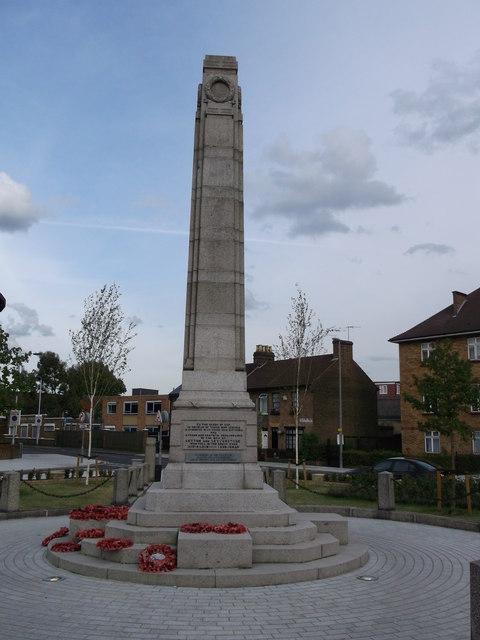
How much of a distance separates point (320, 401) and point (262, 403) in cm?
651

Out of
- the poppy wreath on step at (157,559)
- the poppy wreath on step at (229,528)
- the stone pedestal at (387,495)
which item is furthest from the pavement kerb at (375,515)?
the poppy wreath on step at (157,559)

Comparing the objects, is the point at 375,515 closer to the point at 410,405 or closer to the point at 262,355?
the point at 410,405

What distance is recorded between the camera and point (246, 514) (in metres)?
10.6

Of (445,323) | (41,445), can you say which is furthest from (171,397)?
(445,323)

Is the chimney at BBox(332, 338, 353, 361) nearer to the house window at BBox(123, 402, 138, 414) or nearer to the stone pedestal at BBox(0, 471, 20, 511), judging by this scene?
the house window at BBox(123, 402, 138, 414)

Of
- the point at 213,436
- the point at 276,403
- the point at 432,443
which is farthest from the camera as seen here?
the point at 276,403

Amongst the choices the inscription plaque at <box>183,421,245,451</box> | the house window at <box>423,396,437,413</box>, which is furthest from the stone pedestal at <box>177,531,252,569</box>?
the house window at <box>423,396,437,413</box>

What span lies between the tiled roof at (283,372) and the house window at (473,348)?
1396cm

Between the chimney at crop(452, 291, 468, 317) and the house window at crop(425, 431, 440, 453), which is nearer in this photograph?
the house window at crop(425, 431, 440, 453)

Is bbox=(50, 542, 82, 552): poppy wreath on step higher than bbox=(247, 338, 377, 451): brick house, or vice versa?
bbox=(247, 338, 377, 451): brick house

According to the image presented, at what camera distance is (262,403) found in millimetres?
55219

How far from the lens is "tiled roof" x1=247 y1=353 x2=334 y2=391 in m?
52.2

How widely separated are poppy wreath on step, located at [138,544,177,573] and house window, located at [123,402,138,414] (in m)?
62.8

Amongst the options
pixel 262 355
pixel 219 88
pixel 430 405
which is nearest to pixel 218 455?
pixel 219 88
